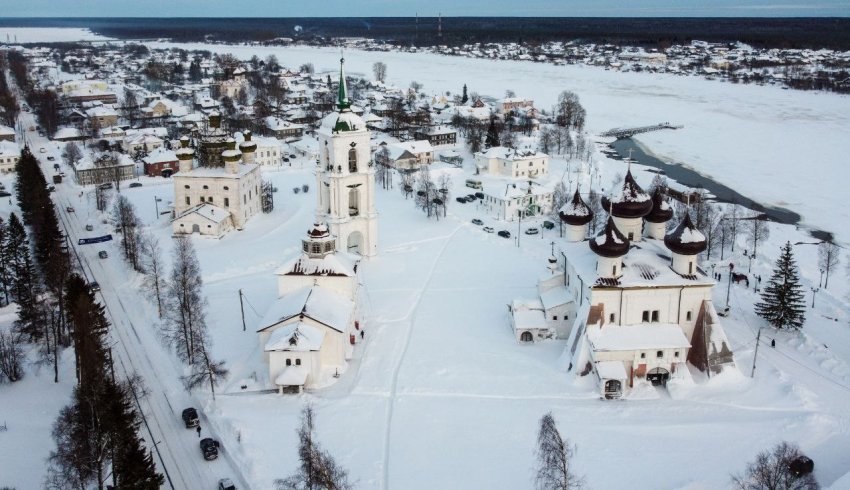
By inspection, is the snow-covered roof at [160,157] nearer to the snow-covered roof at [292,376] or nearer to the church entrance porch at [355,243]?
the church entrance porch at [355,243]

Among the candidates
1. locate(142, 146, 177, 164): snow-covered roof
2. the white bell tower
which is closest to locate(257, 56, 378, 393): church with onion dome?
the white bell tower

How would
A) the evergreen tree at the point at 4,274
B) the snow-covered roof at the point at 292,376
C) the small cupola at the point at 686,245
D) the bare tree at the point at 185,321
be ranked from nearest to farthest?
the snow-covered roof at the point at 292,376 < the small cupola at the point at 686,245 < the bare tree at the point at 185,321 < the evergreen tree at the point at 4,274

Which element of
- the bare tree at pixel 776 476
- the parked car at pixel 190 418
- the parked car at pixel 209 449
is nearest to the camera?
the bare tree at pixel 776 476

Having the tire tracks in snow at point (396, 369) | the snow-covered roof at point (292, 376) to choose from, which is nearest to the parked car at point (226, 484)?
the tire tracks in snow at point (396, 369)

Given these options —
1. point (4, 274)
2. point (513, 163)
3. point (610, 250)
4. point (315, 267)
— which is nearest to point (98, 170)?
point (4, 274)

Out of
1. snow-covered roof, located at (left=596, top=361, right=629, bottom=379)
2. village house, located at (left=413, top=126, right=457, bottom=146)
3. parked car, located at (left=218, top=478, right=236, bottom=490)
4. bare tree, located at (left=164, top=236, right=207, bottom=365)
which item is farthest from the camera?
village house, located at (left=413, top=126, right=457, bottom=146)

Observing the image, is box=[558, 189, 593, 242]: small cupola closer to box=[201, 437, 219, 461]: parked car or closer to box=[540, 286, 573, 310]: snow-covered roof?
box=[540, 286, 573, 310]: snow-covered roof
